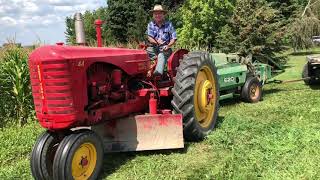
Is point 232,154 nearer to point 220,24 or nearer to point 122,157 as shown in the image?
point 122,157

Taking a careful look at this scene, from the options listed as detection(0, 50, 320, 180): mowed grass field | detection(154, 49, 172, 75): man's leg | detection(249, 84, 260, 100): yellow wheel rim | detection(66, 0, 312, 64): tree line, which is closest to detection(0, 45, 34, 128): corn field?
detection(0, 50, 320, 180): mowed grass field

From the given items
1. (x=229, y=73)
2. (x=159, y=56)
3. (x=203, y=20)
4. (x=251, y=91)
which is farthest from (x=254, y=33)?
Result: (x=159, y=56)

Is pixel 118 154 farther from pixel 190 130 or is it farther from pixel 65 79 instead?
pixel 65 79

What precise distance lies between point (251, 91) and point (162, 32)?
138 inches

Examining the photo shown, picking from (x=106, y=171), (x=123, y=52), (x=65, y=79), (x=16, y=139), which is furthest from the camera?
(x=16, y=139)

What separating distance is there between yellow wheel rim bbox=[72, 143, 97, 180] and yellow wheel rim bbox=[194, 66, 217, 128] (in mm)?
2073

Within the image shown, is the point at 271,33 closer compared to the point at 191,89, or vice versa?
the point at 191,89

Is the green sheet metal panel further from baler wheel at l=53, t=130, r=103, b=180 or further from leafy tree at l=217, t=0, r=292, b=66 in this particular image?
leafy tree at l=217, t=0, r=292, b=66

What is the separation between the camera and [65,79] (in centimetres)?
505

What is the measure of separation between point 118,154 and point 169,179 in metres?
1.44

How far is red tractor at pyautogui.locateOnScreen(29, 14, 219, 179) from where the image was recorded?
16.6 ft

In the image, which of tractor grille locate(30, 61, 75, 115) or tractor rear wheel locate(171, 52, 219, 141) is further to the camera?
tractor rear wheel locate(171, 52, 219, 141)

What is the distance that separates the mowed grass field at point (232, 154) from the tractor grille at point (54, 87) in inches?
41.4

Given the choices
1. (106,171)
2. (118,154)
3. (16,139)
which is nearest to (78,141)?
(106,171)
